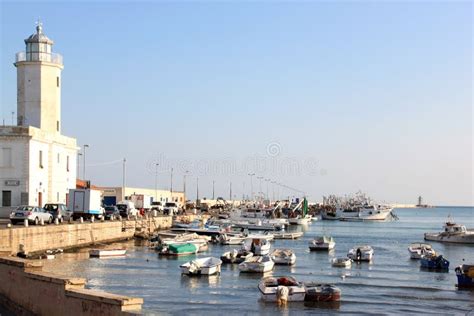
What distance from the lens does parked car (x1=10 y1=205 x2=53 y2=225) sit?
146ft

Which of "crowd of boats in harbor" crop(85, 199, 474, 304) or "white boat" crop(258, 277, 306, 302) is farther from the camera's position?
"crowd of boats in harbor" crop(85, 199, 474, 304)

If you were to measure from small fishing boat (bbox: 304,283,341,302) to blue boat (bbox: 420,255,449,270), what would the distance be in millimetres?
17504

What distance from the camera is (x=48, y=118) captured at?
6053 centimetres

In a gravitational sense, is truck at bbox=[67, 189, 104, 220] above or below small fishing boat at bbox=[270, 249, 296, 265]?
above

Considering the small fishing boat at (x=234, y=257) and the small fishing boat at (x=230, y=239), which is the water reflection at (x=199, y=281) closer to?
the small fishing boat at (x=234, y=257)

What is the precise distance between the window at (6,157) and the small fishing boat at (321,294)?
2983 cm

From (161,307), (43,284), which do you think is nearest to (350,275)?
(161,307)

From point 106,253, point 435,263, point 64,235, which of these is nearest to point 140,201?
point 106,253

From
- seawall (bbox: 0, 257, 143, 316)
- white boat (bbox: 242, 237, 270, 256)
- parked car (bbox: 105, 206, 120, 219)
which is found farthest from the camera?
parked car (bbox: 105, 206, 120, 219)

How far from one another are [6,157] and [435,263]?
102 ft

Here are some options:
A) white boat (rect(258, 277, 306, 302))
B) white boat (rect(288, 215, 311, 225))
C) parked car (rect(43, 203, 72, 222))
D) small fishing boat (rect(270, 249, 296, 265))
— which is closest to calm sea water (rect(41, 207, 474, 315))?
white boat (rect(258, 277, 306, 302))

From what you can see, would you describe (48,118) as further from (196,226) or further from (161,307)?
(161,307)

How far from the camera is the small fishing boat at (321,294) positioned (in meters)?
30.2

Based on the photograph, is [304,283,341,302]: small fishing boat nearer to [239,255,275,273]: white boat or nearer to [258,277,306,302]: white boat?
[258,277,306,302]: white boat
